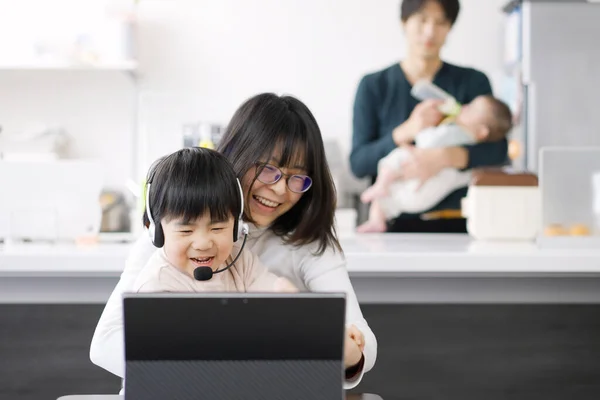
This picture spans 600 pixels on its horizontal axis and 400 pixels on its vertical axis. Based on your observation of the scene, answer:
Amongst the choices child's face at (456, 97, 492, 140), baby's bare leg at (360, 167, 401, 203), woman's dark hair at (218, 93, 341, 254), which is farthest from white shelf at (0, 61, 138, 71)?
woman's dark hair at (218, 93, 341, 254)

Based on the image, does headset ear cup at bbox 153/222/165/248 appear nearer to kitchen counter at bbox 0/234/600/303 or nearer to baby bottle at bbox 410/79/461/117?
kitchen counter at bbox 0/234/600/303

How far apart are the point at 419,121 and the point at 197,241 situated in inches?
105

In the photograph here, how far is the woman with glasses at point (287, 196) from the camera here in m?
1.48

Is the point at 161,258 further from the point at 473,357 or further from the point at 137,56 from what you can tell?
the point at 137,56

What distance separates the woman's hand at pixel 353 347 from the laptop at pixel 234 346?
0.30m

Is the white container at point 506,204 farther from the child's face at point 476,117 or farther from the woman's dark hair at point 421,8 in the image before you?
the woman's dark hair at point 421,8

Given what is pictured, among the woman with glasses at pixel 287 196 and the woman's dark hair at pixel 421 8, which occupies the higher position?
the woman's dark hair at pixel 421 8

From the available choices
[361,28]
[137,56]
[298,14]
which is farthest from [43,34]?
[361,28]

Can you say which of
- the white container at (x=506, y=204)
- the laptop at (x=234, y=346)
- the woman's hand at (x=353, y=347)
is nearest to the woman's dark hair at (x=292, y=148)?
the woman's hand at (x=353, y=347)

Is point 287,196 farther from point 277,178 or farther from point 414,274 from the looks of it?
point 414,274

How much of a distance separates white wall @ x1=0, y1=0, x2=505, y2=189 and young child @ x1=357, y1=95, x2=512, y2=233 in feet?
1.96

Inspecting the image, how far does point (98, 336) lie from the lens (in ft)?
4.40

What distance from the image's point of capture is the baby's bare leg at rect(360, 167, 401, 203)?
142 inches

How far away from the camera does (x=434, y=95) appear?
3805mm
